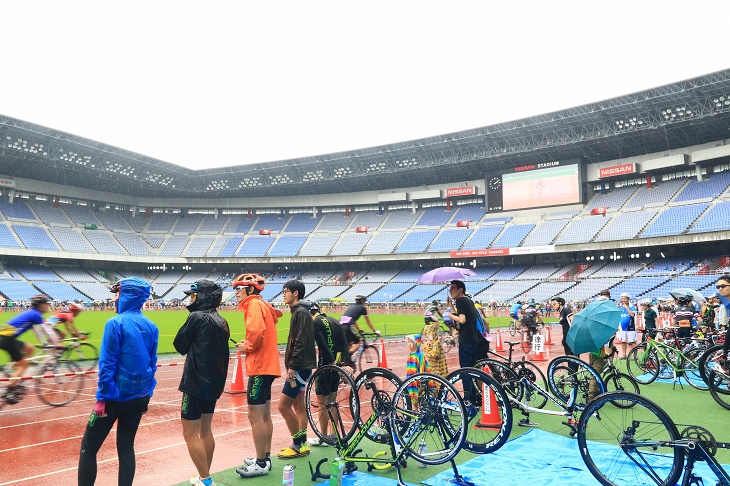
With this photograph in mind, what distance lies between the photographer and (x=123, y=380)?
4.60 m

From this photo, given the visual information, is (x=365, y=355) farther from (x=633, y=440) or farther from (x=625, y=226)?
(x=625, y=226)

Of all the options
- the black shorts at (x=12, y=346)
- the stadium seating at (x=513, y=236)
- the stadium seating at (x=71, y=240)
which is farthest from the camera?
the stadium seating at (x=71, y=240)

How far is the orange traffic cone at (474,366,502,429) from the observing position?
5957mm

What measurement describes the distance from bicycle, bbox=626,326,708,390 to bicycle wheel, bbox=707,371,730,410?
1094 mm

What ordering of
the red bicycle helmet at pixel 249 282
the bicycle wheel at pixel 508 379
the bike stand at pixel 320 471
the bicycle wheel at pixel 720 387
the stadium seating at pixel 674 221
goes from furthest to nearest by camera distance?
the stadium seating at pixel 674 221
the bicycle wheel at pixel 720 387
the bicycle wheel at pixel 508 379
the red bicycle helmet at pixel 249 282
the bike stand at pixel 320 471

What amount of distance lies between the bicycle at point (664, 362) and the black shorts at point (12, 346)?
12.2 m

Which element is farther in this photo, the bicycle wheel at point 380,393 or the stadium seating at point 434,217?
the stadium seating at point 434,217

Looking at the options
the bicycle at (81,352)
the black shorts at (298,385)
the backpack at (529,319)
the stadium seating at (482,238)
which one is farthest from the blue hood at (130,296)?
the stadium seating at (482,238)

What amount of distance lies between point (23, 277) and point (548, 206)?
55.1 metres

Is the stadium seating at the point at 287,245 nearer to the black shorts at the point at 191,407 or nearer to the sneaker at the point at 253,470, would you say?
the sneaker at the point at 253,470

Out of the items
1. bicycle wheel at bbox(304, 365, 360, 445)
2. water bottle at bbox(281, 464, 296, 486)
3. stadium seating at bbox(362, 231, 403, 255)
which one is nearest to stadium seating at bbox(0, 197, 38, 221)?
stadium seating at bbox(362, 231, 403, 255)

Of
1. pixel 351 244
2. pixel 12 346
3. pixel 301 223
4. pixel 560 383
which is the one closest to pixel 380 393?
pixel 560 383

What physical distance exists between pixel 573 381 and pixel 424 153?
47.4 metres

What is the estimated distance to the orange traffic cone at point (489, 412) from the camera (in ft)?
19.5
